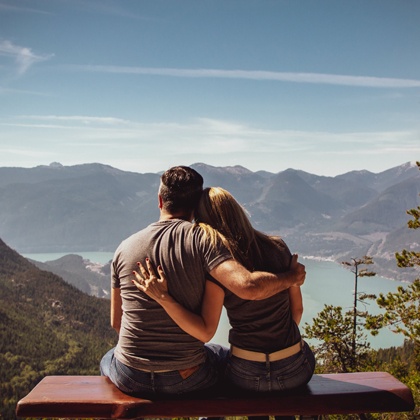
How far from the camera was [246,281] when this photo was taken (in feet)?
9.52

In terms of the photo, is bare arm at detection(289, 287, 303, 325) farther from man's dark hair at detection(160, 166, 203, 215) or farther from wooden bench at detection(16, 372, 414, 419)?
man's dark hair at detection(160, 166, 203, 215)

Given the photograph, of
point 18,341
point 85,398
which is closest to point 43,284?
point 18,341

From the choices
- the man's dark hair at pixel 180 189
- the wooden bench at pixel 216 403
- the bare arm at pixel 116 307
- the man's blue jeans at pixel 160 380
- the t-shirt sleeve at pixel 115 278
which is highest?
the man's dark hair at pixel 180 189

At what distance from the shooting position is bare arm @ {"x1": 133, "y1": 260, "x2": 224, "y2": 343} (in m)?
3.00

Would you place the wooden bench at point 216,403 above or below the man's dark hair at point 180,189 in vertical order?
below

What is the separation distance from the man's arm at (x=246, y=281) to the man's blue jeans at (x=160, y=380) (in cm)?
70

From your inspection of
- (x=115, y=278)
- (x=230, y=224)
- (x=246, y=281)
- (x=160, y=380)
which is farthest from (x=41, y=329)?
(x=246, y=281)

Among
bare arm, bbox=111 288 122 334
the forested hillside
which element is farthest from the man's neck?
the forested hillside

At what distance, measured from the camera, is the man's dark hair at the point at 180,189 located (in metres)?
3.13

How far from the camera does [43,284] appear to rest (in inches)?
6624

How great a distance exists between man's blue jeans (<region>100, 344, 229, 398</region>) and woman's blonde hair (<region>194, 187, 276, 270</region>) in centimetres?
81

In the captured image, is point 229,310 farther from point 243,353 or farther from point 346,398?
point 346,398

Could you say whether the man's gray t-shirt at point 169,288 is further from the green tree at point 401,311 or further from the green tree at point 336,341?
the green tree at point 336,341

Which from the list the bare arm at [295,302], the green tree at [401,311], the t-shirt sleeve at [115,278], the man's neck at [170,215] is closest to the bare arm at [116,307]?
the t-shirt sleeve at [115,278]
